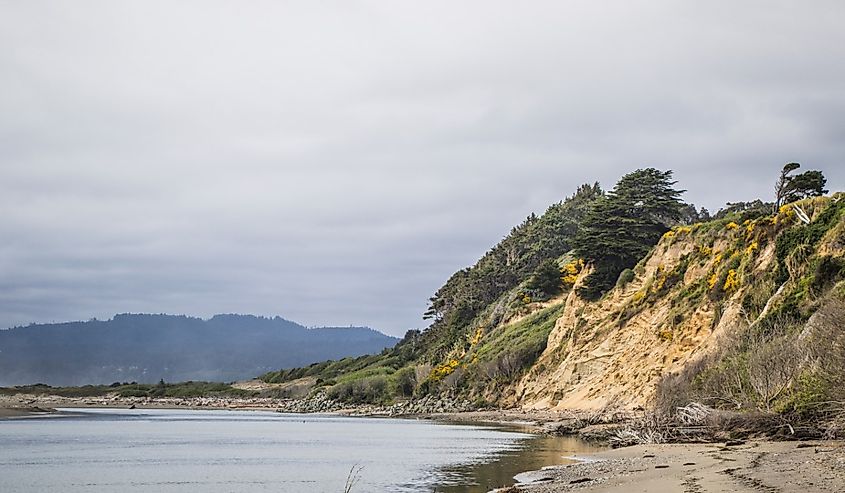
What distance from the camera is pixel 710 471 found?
791 inches

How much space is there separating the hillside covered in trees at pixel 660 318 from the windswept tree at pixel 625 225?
14cm

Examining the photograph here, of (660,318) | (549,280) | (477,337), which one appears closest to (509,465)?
(660,318)

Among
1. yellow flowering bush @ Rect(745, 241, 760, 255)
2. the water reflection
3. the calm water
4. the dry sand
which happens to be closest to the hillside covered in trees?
yellow flowering bush @ Rect(745, 241, 760, 255)

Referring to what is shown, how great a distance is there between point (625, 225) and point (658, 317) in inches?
661

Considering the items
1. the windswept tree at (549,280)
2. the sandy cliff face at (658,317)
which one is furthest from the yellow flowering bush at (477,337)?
the sandy cliff face at (658,317)

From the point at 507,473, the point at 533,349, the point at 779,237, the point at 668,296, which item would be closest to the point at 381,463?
the point at 507,473

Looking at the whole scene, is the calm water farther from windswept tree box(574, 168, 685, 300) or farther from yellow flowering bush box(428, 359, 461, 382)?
yellow flowering bush box(428, 359, 461, 382)

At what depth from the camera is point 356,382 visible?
106m

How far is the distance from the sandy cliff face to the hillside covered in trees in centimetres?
12

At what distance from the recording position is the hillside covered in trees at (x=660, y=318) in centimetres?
3062

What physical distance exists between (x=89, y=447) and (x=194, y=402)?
8546cm

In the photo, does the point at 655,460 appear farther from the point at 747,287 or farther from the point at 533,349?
the point at 533,349

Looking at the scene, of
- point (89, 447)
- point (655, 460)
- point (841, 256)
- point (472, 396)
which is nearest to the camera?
point (655, 460)

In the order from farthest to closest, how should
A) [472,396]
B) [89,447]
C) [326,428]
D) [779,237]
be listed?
[472,396]
[326,428]
[779,237]
[89,447]
